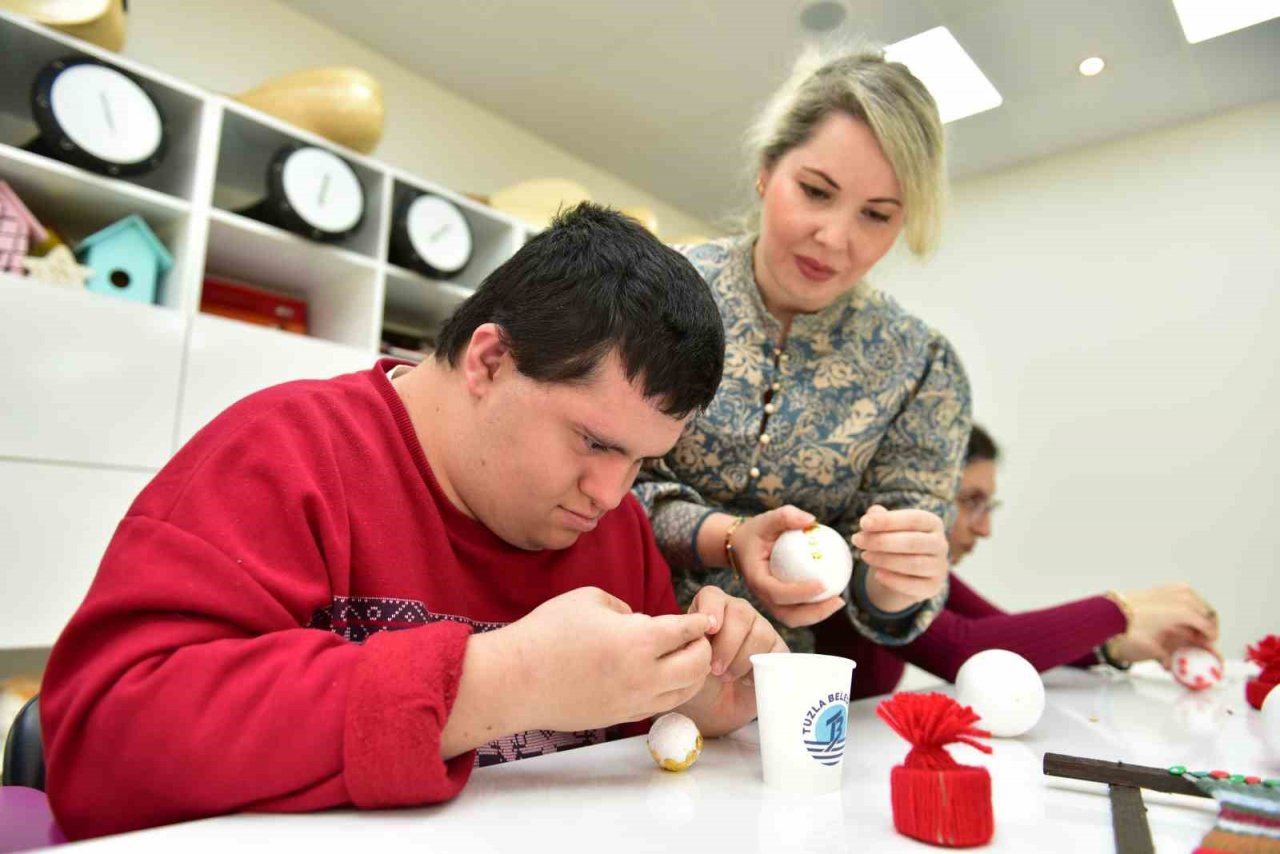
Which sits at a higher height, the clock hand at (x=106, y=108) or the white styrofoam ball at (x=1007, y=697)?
the clock hand at (x=106, y=108)


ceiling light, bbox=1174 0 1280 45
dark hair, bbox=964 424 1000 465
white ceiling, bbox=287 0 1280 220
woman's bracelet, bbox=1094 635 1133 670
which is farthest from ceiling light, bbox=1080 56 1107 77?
woman's bracelet, bbox=1094 635 1133 670

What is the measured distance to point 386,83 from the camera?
3.15 metres

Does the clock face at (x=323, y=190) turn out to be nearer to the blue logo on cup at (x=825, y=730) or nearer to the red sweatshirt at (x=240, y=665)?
the red sweatshirt at (x=240, y=665)

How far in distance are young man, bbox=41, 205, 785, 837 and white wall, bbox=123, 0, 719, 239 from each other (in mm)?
1384

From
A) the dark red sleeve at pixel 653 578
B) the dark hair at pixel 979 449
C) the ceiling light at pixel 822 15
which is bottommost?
the dark red sleeve at pixel 653 578

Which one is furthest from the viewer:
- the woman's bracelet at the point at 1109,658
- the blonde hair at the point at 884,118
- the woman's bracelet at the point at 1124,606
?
the woman's bracelet at the point at 1109,658

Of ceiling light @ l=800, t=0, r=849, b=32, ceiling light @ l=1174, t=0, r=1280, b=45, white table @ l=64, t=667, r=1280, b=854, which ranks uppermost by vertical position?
ceiling light @ l=800, t=0, r=849, b=32

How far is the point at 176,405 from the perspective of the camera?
7.02ft

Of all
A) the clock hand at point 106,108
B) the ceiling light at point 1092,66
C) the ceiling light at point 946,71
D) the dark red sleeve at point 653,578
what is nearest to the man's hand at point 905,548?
the dark red sleeve at point 653,578

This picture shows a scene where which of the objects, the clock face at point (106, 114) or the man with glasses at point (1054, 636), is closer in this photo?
the man with glasses at point (1054, 636)

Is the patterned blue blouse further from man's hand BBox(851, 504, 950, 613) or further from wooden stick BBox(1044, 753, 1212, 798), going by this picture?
wooden stick BBox(1044, 753, 1212, 798)

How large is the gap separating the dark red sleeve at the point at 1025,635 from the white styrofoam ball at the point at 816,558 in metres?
0.64

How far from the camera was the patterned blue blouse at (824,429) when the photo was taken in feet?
4.23

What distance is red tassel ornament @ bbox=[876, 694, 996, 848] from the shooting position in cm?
60
